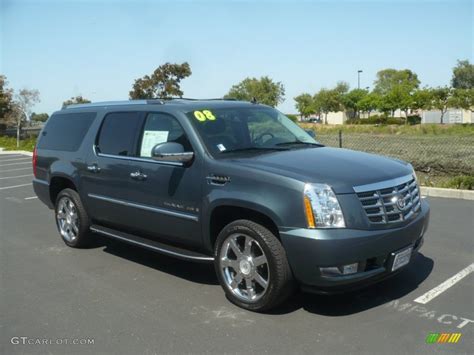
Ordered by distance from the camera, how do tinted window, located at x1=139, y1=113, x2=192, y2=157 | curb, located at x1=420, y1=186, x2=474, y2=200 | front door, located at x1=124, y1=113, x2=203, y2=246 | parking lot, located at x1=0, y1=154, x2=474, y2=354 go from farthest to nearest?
1. curb, located at x1=420, y1=186, x2=474, y2=200
2. tinted window, located at x1=139, y1=113, x2=192, y2=157
3. front door, located at x1=124, y1=113, x2=203, y2=246
4. parking lot, located at x1=0, y1=154, x2=474, y2=354

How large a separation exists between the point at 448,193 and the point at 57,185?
22.4ft

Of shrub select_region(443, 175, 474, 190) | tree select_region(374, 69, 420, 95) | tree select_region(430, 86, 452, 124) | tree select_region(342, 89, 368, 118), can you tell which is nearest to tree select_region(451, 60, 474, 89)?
tree select_region(374, 69, 420, 95)

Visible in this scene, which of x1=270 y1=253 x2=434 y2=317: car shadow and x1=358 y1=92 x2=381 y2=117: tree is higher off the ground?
x1=358 y1=92 x2=381 y2=117: tree

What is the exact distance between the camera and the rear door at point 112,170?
18.0ft

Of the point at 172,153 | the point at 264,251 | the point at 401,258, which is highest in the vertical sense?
the point at 172,153

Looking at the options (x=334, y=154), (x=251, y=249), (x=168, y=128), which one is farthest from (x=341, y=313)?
(x=168, y=128)

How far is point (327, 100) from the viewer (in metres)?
75.8

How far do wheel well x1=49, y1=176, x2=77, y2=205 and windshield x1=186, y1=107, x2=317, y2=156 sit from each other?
8.28 ft

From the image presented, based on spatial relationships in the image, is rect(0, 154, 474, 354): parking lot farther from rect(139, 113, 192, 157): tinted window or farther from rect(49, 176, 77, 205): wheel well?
rect(139, 113, 192, 157): tinted window

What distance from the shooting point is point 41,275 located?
18.1 feet

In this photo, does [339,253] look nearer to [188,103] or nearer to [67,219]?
[188,103]

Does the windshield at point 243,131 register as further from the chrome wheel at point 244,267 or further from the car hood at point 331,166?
the chrome wheel at point 244,267

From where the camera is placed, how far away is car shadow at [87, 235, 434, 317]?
433 centimetres

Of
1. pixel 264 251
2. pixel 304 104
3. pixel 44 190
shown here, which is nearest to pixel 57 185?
pixel 44 190
